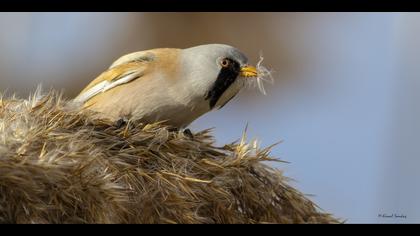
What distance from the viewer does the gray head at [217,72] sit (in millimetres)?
7938

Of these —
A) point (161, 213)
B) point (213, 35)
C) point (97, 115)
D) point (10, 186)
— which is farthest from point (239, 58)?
point (213, 35)

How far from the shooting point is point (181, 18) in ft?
48.7

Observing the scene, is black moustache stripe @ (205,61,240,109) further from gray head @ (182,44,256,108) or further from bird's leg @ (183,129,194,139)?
bird's leg @ (183,129,194,139)

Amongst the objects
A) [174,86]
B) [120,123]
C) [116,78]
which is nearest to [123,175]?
[120,123]

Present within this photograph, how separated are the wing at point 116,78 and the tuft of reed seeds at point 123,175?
166 centimetres

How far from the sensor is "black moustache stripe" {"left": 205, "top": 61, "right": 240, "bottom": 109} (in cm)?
794

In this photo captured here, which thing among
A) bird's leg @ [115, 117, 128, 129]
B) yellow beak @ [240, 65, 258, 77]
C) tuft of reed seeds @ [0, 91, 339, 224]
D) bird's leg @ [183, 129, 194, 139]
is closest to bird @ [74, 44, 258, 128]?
yellow beak @ [240, 65, 258, 77]

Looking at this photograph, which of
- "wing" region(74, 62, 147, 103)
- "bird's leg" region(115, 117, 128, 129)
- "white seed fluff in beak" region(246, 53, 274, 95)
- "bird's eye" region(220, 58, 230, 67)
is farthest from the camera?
"wing" region(74, 62, 147, 103)

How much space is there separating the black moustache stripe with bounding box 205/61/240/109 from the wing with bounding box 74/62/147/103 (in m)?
0.75

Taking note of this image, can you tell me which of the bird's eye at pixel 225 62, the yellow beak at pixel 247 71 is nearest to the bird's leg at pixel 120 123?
the bird's eye at pixel 225 62

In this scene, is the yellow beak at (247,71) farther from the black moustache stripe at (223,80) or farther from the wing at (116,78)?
the wing at (116,78)

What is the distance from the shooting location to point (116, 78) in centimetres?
824

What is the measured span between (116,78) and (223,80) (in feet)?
3.52

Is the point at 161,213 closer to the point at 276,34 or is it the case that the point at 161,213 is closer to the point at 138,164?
the point at 138,164
